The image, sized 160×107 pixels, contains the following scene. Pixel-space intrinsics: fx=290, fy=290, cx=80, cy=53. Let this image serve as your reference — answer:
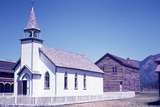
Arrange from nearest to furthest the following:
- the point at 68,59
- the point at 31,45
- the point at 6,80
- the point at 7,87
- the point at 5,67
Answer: the point at 31,45 < the point at 68,59 < the point at 6,80 < the point at 7,87 < the point at 5,67

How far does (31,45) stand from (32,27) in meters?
2.68

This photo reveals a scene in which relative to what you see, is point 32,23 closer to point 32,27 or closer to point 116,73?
point 32,27

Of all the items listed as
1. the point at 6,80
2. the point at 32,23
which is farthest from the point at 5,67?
the point at 32,23

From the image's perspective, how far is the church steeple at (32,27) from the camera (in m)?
41.7

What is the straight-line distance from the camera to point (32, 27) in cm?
4159

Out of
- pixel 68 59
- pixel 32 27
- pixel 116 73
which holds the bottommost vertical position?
pixel 116 73

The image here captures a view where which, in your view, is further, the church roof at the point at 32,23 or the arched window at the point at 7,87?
the arched window at the point at 7,87

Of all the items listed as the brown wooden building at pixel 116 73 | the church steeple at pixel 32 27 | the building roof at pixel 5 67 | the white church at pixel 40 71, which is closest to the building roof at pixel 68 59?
the white church at pixel 40 71

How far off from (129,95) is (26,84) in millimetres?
22028

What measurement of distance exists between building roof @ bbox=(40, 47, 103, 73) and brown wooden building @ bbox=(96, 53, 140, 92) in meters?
8.96

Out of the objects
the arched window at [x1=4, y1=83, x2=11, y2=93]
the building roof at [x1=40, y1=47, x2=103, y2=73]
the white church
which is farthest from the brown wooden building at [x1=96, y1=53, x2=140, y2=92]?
the arched window at [x1=4, y1=83, x2=11, y2=93]

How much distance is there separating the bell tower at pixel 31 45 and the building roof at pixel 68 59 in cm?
114

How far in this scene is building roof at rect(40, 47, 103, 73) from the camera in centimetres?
4150

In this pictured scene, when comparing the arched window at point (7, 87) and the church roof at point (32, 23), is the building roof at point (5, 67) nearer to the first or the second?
the arched window at point (7, 87)
